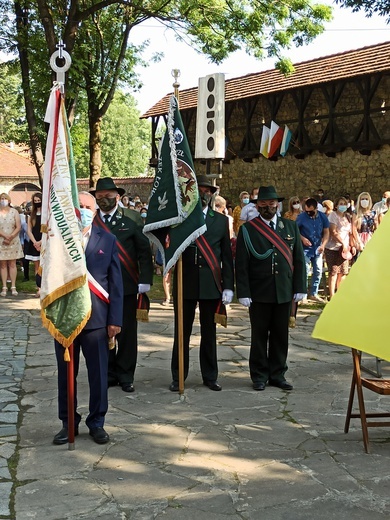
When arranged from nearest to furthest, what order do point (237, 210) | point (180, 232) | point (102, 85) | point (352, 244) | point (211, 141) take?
point (180, 232) → point (211, 141) → point (352, 244) → point (237, 210) → point (102, 85)

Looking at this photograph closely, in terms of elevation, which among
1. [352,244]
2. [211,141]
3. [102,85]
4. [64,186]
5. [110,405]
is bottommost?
[110,405]

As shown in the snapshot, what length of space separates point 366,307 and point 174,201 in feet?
8.91

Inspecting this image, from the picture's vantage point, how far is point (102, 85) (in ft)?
66.8

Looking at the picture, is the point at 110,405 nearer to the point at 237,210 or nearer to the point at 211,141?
the point at 211,141

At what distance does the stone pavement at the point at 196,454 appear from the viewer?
14.3 feet

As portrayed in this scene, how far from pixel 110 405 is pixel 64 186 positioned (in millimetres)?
2136

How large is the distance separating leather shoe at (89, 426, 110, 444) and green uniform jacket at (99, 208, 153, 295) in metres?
1.86

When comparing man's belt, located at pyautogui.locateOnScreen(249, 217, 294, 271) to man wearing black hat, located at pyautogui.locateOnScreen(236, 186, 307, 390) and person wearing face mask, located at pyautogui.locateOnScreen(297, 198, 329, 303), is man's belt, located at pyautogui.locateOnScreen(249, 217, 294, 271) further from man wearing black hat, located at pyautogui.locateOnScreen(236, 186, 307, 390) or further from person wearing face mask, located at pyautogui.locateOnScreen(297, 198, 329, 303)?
person wearing face mask, located at pyautogui.locateOnScreen(297, 198, 329, 303)

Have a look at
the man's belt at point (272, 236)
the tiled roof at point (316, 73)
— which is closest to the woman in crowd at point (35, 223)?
the man's belt at point (272, 236)

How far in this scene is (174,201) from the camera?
686 centimetres

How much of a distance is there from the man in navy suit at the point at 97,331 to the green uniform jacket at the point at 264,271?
5.83 ft

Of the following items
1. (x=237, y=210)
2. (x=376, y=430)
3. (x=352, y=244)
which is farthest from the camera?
(x=237, y=210)

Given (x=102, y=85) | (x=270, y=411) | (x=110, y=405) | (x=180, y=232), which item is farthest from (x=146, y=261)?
(x=102, y=85)

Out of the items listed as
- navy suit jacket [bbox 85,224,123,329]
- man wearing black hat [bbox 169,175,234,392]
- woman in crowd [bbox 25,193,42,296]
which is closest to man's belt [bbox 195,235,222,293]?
man wearing black hat [bbox 169,175,234,392]
